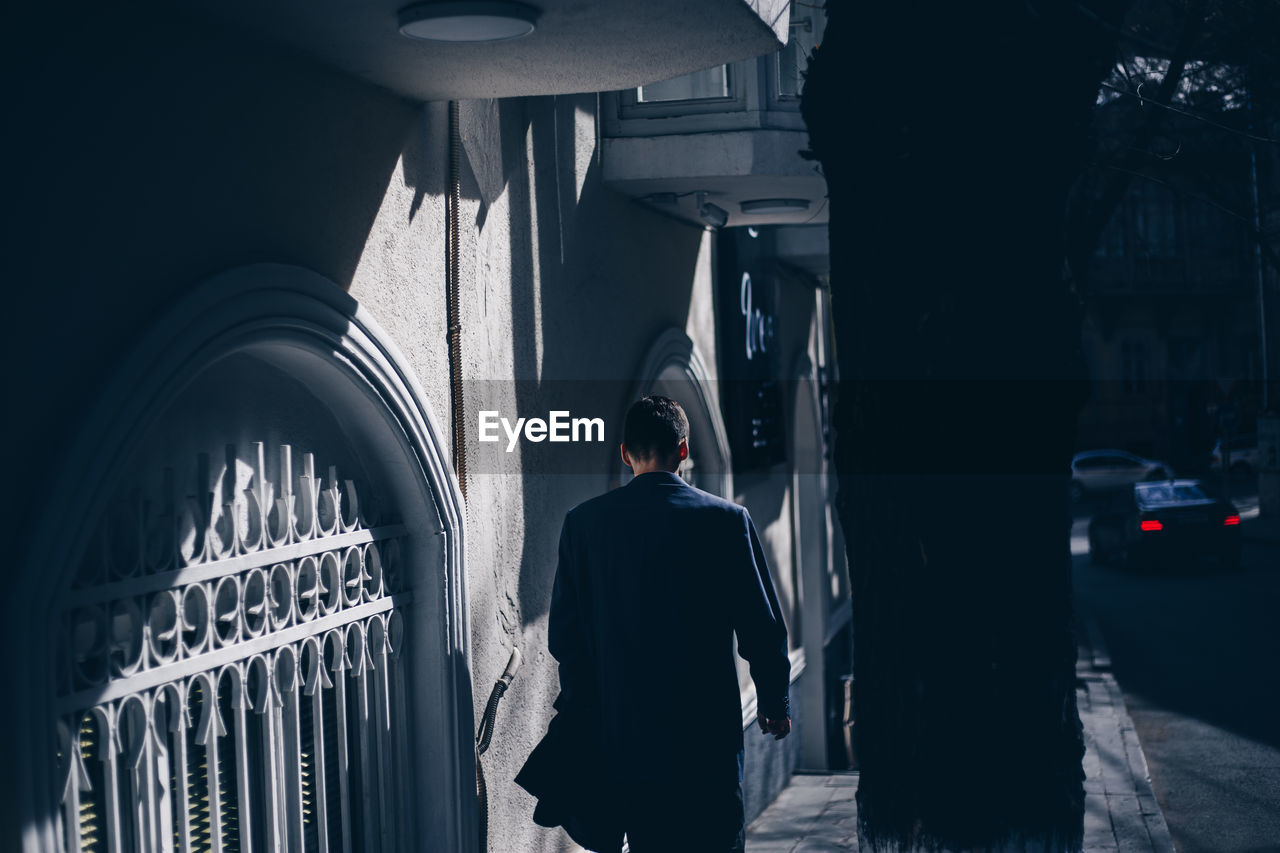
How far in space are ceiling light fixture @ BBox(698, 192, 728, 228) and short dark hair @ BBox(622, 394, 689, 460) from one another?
11.2 feet

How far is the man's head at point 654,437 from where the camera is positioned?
3957 mm

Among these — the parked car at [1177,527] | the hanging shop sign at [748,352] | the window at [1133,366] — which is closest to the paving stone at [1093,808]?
the hanging shop sign at [748,352]

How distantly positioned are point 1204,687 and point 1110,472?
26.5m

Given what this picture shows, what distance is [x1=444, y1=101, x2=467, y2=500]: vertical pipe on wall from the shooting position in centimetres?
458

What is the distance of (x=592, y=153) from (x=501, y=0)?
10.6ft

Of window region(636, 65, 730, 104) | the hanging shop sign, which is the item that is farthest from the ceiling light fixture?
the hanging shop sign

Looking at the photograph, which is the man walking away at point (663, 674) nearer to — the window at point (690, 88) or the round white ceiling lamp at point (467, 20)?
the round white ceiling lamp at point (467, 20)

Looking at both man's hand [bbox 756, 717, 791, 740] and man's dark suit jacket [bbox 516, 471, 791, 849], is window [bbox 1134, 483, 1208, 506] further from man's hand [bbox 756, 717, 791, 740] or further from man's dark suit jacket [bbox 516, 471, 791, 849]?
man's dark suit jacket [bbox 516, 471, 791, 849]

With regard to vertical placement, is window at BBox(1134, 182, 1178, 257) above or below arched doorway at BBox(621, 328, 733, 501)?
above

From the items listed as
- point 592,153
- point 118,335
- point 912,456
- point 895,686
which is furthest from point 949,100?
point 592,153

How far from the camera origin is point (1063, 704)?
3416 mm

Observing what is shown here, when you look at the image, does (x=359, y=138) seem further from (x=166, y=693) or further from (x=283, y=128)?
(x=166, y=693)

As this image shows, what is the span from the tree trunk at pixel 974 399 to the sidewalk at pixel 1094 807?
278 cm

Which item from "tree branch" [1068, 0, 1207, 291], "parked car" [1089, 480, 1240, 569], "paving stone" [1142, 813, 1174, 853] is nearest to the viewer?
"paving stone" [1142, 813, 1174, 853]
